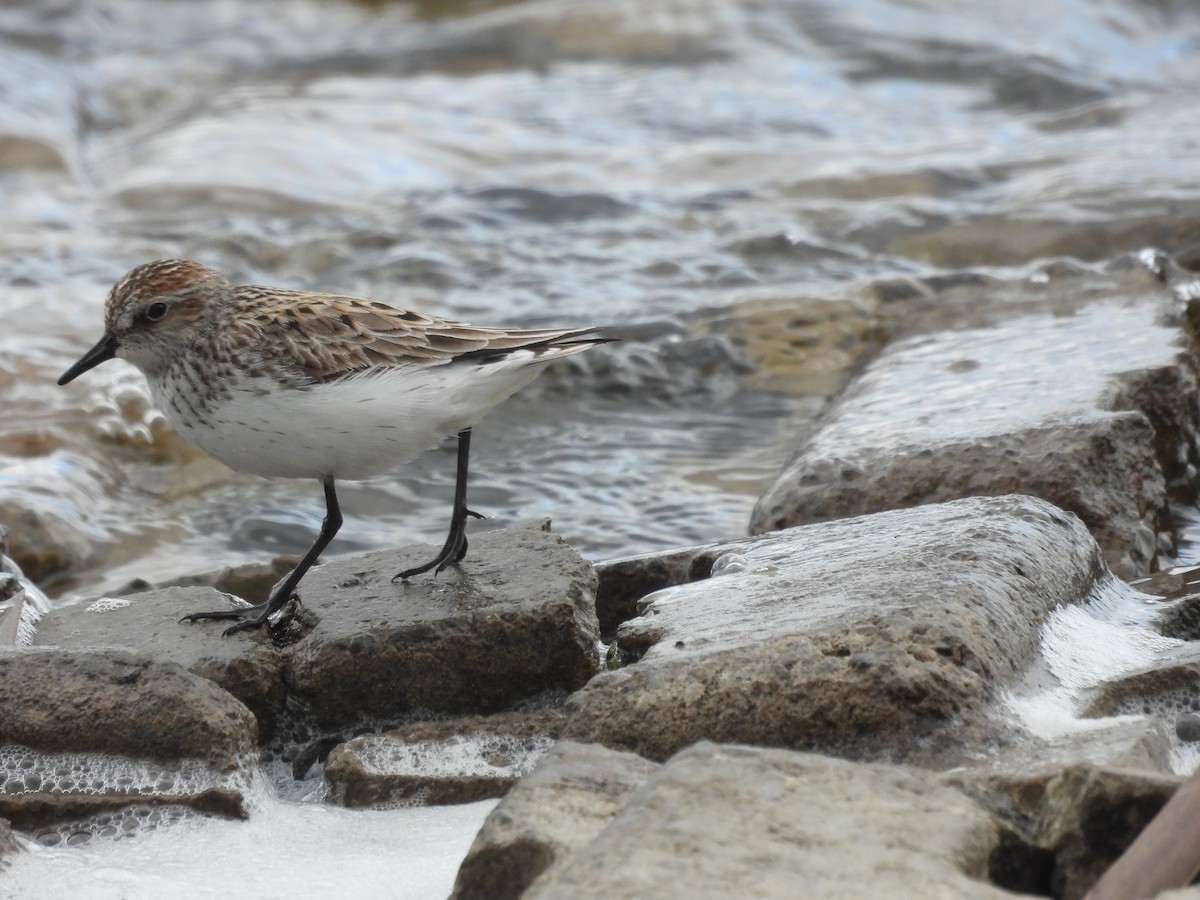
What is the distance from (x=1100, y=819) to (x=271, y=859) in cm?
227

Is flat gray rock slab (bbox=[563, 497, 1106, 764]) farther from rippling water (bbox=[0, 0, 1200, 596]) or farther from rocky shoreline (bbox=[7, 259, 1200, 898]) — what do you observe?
rippling water (bbox=[0, 0, 1200, 596])

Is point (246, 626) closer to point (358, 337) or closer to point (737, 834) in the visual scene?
point (358, 337)

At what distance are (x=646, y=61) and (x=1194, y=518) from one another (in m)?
11.9

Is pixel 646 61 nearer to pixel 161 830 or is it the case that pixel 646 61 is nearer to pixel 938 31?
pixel 938 31

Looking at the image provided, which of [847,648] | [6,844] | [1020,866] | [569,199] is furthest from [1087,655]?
[569,199]

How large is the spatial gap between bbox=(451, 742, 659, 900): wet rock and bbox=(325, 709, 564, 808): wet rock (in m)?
0.91

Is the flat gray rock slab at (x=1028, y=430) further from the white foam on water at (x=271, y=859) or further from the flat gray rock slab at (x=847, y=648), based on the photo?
the white foam on water at (x=271, y=859)

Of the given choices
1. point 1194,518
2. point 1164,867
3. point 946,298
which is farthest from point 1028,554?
point 946,298

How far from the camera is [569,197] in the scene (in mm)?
13227

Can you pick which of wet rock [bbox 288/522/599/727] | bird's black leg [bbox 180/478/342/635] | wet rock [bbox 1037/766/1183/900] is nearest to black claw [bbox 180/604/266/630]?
bird's black leg [bbox 180/478/342/635]

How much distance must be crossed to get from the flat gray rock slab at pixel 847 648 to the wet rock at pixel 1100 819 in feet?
2.03

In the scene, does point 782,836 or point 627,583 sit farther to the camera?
point 627,583

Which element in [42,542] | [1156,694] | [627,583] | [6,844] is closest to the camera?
[6,844]

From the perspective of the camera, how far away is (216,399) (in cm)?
519
